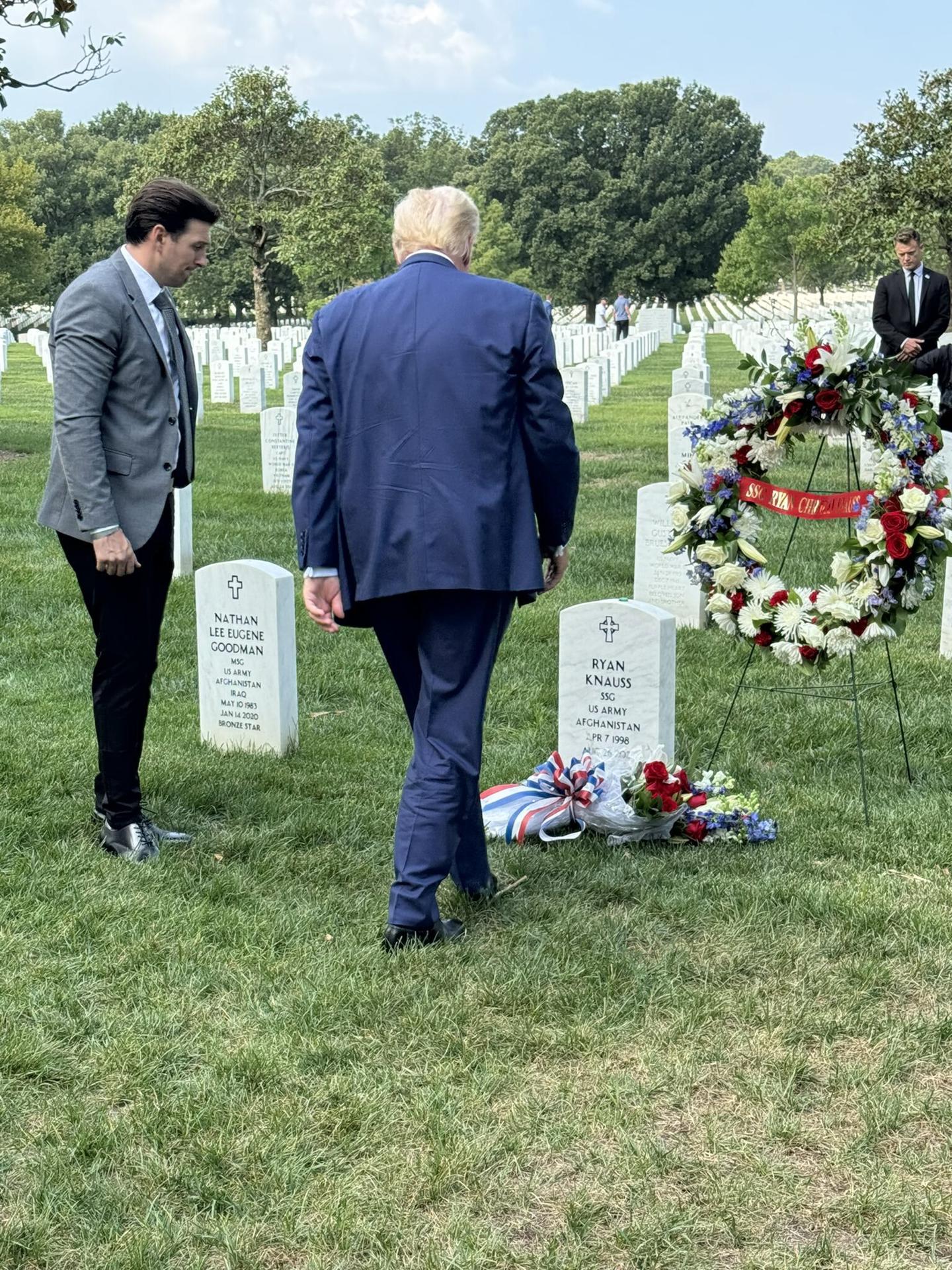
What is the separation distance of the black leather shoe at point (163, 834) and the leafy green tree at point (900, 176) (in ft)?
81.6

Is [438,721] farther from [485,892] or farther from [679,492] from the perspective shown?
[679,492]

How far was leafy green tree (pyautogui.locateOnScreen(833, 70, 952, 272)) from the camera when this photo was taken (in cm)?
2658

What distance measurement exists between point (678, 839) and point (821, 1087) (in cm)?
176

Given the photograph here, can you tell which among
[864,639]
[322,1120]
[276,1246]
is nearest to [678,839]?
[864,639]

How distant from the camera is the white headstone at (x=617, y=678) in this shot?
17.3ft

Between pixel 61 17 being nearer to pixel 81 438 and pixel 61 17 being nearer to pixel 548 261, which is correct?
pixel 81 438

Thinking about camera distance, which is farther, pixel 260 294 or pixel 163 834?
pixel 260 294

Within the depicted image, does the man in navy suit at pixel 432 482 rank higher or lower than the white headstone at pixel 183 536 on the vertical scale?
higher

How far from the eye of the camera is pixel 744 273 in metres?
57.9

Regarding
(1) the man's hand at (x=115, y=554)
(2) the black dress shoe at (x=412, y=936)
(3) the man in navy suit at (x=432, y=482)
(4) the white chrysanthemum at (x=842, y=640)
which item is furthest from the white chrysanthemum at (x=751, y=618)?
(1) the man's hand at (x=115, y=554)

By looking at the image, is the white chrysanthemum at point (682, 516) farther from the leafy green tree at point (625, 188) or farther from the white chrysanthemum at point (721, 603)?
the leafy green tree at point (625, 188)

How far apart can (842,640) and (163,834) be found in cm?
262

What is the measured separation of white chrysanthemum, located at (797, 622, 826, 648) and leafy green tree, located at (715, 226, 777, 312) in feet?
181

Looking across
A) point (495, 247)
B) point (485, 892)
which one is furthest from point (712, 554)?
point (495, 247)
